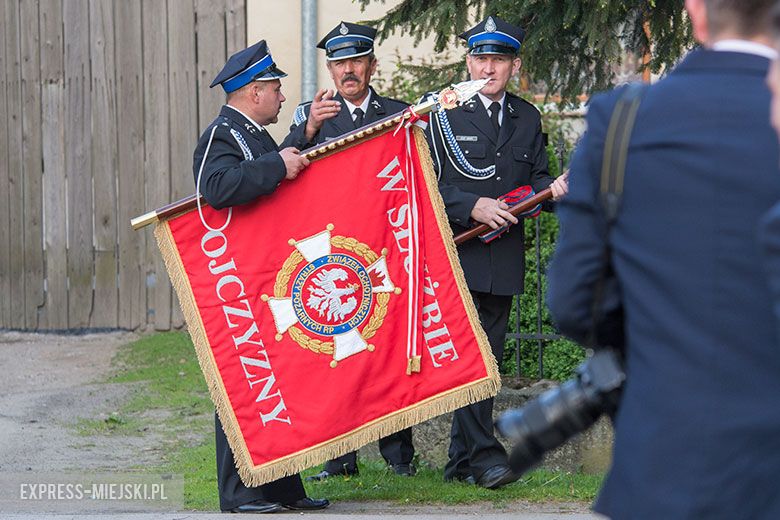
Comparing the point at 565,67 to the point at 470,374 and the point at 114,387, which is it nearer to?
the point at 470,374

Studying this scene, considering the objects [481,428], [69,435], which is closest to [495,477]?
[481,428]

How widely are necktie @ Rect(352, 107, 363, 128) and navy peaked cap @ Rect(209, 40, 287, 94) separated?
69 cm

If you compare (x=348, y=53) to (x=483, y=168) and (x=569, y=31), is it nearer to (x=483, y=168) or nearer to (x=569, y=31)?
(x=483, y=168)

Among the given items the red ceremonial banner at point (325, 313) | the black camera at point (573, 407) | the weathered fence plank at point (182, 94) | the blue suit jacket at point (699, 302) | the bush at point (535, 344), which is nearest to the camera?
the blue suit jacket at point (699, 302)

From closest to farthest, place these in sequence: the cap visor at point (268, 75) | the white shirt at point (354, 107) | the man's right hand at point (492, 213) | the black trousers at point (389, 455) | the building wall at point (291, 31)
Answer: the cap visor at point (268, 75) → the man's right hand at point (492, 213) → the white shirt at point (354, 107) → the black trousers at point (389, 455) → the building wall at point (291, 31)

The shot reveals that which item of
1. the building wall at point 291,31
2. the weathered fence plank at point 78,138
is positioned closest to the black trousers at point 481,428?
the building wall at point 291,31

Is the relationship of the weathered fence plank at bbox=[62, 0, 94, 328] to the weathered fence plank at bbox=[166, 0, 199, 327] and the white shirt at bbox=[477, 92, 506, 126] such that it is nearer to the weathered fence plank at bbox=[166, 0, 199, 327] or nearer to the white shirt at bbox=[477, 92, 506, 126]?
the weathered fence plank at bbox=[166, 0, 199, 327]

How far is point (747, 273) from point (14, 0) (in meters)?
8.90

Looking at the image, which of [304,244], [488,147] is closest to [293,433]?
[304,244]

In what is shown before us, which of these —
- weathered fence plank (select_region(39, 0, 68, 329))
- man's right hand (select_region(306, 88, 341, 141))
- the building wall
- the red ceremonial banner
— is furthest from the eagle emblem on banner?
weathered fence plank (select_region(39, 0, 68, 329))

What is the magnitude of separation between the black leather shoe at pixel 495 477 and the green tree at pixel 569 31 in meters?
2.11

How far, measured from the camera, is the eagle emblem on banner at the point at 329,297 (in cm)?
527

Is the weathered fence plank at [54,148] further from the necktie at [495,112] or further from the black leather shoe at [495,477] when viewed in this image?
A: the black leather shoe at [495,477]

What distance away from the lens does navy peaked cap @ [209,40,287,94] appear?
5.34 m
